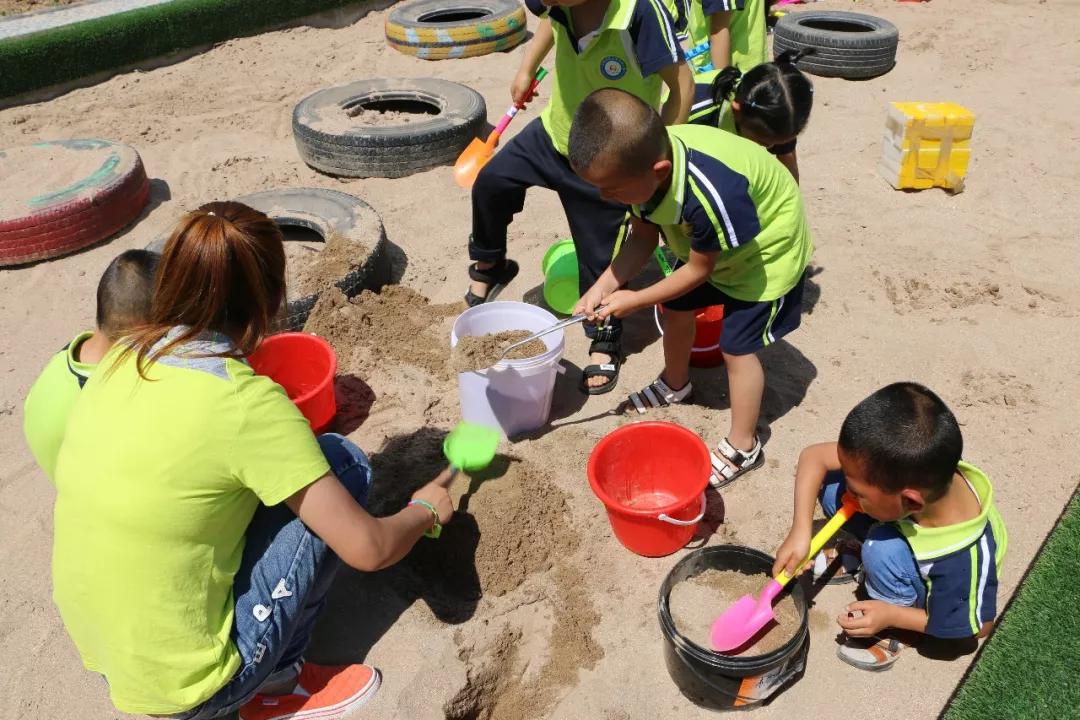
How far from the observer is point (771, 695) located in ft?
7.73

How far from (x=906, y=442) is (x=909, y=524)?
32 cm

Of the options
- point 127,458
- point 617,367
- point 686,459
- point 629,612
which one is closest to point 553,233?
point 617,367

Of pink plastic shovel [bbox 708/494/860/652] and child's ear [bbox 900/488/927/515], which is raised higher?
child's ear [bbox 900/488/927/515]

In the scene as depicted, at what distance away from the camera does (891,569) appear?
2.34 m

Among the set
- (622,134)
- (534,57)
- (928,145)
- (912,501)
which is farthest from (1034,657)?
(928,145)

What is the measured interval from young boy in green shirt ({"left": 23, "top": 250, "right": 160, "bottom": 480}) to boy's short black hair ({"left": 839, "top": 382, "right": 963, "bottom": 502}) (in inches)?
74.8

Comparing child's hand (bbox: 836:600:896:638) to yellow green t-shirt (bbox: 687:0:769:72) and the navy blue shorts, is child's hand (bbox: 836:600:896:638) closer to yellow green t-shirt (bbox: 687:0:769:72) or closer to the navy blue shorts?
the navy blue shorts

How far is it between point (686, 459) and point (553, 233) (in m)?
2.06

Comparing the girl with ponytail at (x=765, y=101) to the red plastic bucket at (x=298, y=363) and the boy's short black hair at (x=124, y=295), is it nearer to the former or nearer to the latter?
the red plastic bucket at (x=298, y=363)

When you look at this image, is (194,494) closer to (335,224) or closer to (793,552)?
(793,552)

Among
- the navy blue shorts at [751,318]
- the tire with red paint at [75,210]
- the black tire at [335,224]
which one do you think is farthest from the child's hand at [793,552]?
the tire with red paint at [75,210]

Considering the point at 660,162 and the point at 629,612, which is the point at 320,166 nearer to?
the point at 660,162

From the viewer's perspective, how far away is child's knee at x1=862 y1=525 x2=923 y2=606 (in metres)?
2.31

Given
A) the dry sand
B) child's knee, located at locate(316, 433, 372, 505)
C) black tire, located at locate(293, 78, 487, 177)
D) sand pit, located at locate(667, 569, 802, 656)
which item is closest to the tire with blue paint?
the dry sand
